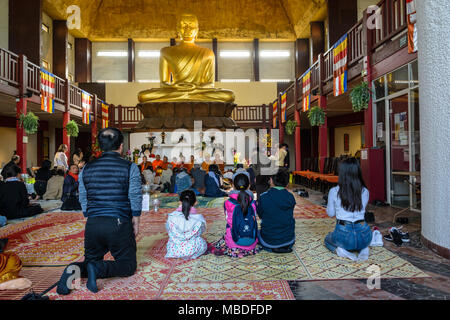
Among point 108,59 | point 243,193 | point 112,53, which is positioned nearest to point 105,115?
point 108,59

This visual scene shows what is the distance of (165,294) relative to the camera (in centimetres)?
210

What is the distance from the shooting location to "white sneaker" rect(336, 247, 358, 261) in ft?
9.00

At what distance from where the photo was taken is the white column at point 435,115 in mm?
2682

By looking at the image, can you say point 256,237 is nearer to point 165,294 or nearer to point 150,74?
point 165,294

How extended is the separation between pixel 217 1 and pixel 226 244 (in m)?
14.8

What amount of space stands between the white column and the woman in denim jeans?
592 millimetres

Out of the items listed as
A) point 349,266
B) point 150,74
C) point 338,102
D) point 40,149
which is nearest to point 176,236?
point 349,266

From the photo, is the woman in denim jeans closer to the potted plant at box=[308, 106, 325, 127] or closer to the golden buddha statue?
the potted plant at box=[308, 106, 325, 127]

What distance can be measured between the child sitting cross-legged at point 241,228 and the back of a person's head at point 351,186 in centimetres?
76

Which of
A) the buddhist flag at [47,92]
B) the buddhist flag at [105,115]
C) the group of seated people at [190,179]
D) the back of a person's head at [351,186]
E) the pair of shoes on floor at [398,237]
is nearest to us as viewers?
the back of a person's head at [351,186]

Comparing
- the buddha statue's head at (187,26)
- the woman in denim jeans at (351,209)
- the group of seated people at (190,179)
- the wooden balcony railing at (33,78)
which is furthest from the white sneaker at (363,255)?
the buddha statue's head at (187,26)

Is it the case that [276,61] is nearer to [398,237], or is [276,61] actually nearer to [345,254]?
[398,237]

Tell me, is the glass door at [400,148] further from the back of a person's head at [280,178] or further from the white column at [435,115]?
the back of a person's head at [280,178]

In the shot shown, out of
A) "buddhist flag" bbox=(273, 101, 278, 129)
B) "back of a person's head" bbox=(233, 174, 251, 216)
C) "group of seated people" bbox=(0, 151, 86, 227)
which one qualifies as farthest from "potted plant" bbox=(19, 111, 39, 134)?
"buddhist flag" bbox=(273, 101, 278, 129)
